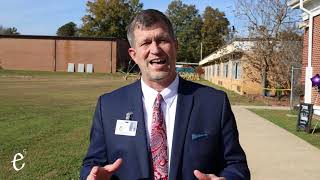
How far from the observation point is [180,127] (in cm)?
282

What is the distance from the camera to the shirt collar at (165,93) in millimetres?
2938

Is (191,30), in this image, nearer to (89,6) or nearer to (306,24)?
(89,6)

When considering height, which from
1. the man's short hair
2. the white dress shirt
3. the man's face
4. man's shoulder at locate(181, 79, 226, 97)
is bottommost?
the white dress shirt

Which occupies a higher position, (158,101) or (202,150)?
(158,101)

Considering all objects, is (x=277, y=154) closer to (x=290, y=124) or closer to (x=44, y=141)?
(x=44, y=141)

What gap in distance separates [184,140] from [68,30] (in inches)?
4948

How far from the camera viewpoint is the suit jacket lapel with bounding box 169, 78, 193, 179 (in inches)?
109

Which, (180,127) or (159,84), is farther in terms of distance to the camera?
(159,84)

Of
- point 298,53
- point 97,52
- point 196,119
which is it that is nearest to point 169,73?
point 196,119

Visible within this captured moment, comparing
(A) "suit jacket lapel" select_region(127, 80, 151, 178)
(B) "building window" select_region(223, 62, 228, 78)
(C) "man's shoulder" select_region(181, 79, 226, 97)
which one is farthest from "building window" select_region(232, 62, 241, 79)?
(A) "suit jacket lapel" select_region(127, 80, 151, 178)

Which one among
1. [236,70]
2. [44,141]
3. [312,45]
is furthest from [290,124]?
[236,70]

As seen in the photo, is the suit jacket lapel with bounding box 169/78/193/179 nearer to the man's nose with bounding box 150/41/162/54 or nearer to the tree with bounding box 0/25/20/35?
the man's nose with bounding box 150/41/162/54

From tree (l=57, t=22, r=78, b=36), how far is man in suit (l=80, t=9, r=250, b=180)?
124 m

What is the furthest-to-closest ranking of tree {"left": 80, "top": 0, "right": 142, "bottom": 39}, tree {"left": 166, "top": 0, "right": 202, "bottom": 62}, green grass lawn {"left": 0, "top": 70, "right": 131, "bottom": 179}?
tree {"left": 166, "top": 0, "right": 202, "bottom": 62}, tree {"left": 80, "top": 0, "right": 142, "bottom": 39}, green grass lawn {"left": 0, "top": 70, "right": 131, "bottom": 179}
